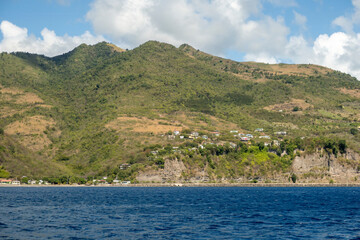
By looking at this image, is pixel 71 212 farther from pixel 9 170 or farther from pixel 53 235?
pixel 9 170

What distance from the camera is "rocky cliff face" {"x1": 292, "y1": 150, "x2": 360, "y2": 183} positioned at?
186000 millimetres

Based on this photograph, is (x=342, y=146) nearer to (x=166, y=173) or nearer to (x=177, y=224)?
(x=166, y=173)

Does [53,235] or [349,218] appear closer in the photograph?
[53,235]

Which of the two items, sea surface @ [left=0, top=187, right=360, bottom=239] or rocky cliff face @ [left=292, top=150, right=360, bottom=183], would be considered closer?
sea surface @ [left=0, top=187, right=360, bottom=239]

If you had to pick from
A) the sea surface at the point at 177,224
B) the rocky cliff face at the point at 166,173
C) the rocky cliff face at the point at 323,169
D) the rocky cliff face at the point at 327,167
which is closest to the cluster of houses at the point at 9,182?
the rocky cliff face at the point at 166,173

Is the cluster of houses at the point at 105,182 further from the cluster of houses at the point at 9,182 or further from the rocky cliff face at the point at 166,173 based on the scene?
the cluster of houses at the point at 9,182

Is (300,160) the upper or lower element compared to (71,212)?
upper

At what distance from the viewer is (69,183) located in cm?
18175

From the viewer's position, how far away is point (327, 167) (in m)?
188

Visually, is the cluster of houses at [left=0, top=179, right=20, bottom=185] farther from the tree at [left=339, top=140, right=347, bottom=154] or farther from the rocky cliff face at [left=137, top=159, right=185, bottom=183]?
the tree at [left=339, top=140, right=347, bottom=154]

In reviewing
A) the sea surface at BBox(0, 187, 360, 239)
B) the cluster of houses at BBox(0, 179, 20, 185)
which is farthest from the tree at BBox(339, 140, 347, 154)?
the cluster of houses at BBox(0, 179, 20, 185)

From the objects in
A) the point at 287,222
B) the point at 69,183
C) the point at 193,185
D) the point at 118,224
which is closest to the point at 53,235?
the point at 118,224

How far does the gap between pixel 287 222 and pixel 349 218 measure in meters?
11.8

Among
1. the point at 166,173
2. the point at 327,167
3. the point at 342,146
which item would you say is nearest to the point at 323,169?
the point at 327,167
